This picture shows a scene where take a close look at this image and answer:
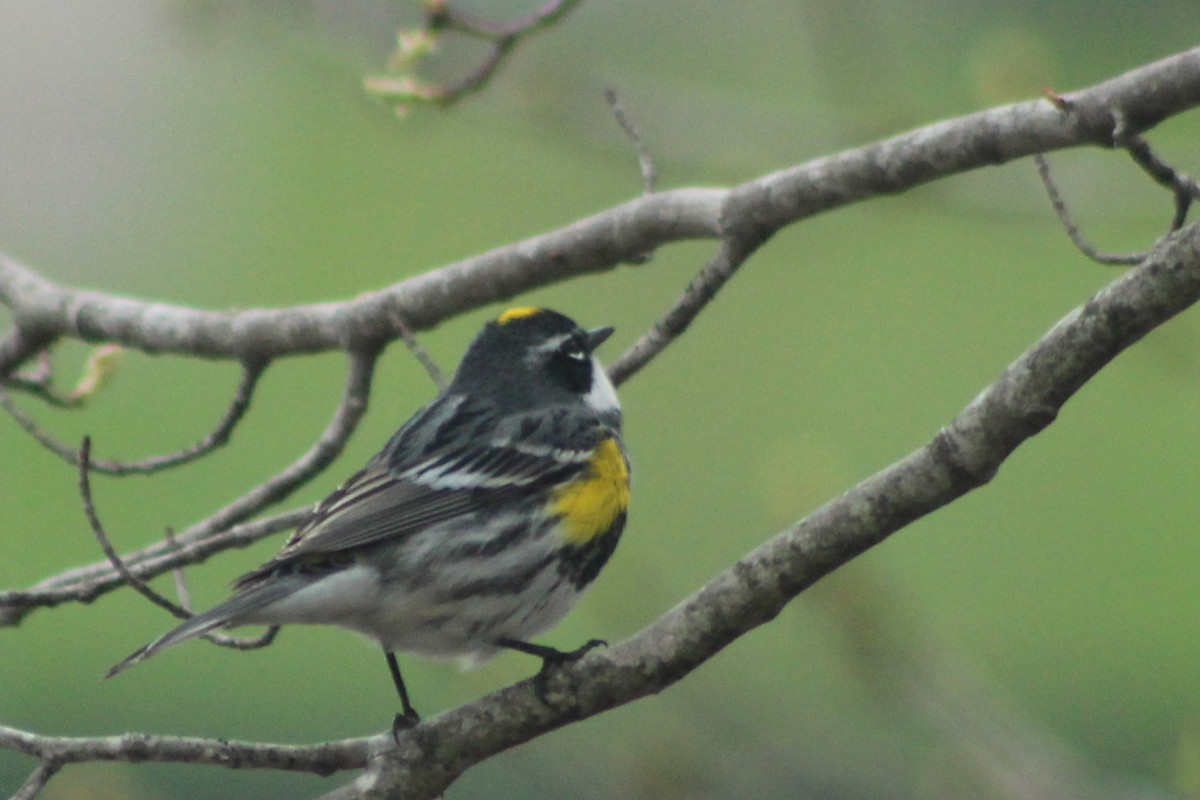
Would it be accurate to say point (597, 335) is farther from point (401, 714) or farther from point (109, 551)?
point (109, 551)

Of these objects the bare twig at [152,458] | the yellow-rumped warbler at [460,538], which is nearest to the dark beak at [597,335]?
→ the yellow-rumped warbler at [460,538]

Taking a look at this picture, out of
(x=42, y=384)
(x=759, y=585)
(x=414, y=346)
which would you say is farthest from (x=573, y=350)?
(x=759, y=585)

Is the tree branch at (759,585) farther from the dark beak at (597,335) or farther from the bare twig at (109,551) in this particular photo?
the dark beak at (597,335)

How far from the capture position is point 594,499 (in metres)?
4.13

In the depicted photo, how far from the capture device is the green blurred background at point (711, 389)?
4.89 metres

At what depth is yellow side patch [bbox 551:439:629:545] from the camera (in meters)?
4.06

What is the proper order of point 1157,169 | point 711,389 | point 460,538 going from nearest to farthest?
1. point 1157,169
2. point 460,538
3. point 711,389

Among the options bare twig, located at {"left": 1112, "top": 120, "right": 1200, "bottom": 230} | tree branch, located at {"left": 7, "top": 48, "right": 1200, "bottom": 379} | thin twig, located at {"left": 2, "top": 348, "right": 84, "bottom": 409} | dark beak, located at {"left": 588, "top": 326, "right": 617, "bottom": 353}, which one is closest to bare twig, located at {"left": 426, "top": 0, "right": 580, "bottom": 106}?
tree branch, located at {"left": 7, "top": 48, "right": 1200, "bottom": 379}

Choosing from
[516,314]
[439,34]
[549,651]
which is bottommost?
[549,651]

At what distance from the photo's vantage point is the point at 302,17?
202 inches

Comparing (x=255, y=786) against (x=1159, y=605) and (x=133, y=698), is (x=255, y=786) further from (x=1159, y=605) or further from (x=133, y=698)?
(x=1159, y=605)

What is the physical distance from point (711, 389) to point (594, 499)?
761 centimetres

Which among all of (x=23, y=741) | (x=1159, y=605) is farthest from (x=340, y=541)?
(x=1159, y=605)

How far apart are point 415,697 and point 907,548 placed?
4303mm
